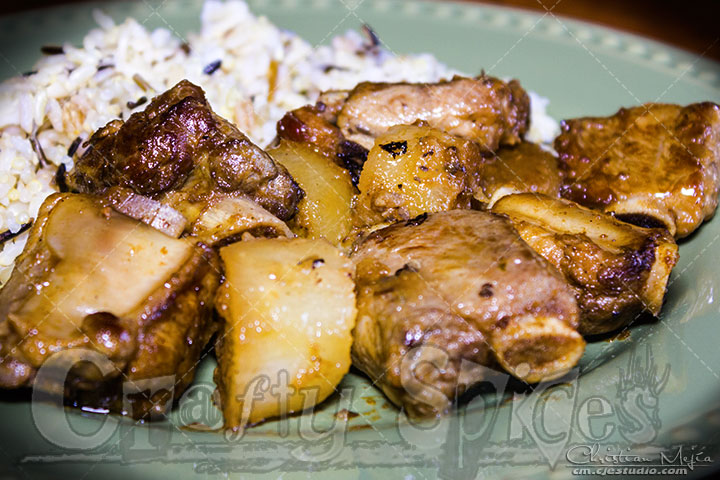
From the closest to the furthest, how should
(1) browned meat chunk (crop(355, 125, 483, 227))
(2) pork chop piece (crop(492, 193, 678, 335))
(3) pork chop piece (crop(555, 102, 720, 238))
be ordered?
(2) pork chop piece (crop(492, 193, 678, 335)) < (1) browned meat chunk (crop(355, 125, 483, 227)) < (3) pork chop piece (crop(555, 102, 720, 238))

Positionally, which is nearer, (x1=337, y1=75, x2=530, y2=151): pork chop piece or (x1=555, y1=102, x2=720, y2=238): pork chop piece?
(x1=555, y1=102, x2=720, y2=238): pork chop piece

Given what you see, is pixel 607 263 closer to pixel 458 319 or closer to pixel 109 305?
pixel 458 319

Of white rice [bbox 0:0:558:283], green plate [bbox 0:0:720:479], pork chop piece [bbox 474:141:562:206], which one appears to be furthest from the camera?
white rice [bbox 0:0:558:283]

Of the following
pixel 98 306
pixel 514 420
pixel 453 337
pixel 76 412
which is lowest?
pixel 76 412

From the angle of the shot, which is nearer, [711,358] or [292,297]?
[292,297]

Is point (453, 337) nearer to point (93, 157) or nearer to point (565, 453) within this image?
point (565, 453)

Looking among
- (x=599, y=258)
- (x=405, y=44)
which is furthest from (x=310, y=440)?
(x=405, y=44)

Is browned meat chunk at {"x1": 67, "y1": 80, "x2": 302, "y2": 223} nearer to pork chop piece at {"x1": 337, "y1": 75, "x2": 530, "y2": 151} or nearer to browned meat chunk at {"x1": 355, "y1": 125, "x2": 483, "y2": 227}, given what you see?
browned meat chunk at {"x1": 355, "y1": 125, "x2": 483, "y2": 227}

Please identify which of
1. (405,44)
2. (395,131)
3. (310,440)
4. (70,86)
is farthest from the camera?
(405,44)

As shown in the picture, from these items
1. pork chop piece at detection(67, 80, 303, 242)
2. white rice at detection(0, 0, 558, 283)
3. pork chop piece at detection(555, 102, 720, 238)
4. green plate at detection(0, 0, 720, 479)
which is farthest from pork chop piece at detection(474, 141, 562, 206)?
pork chop piece at detection(67, 80, 303, 242)
